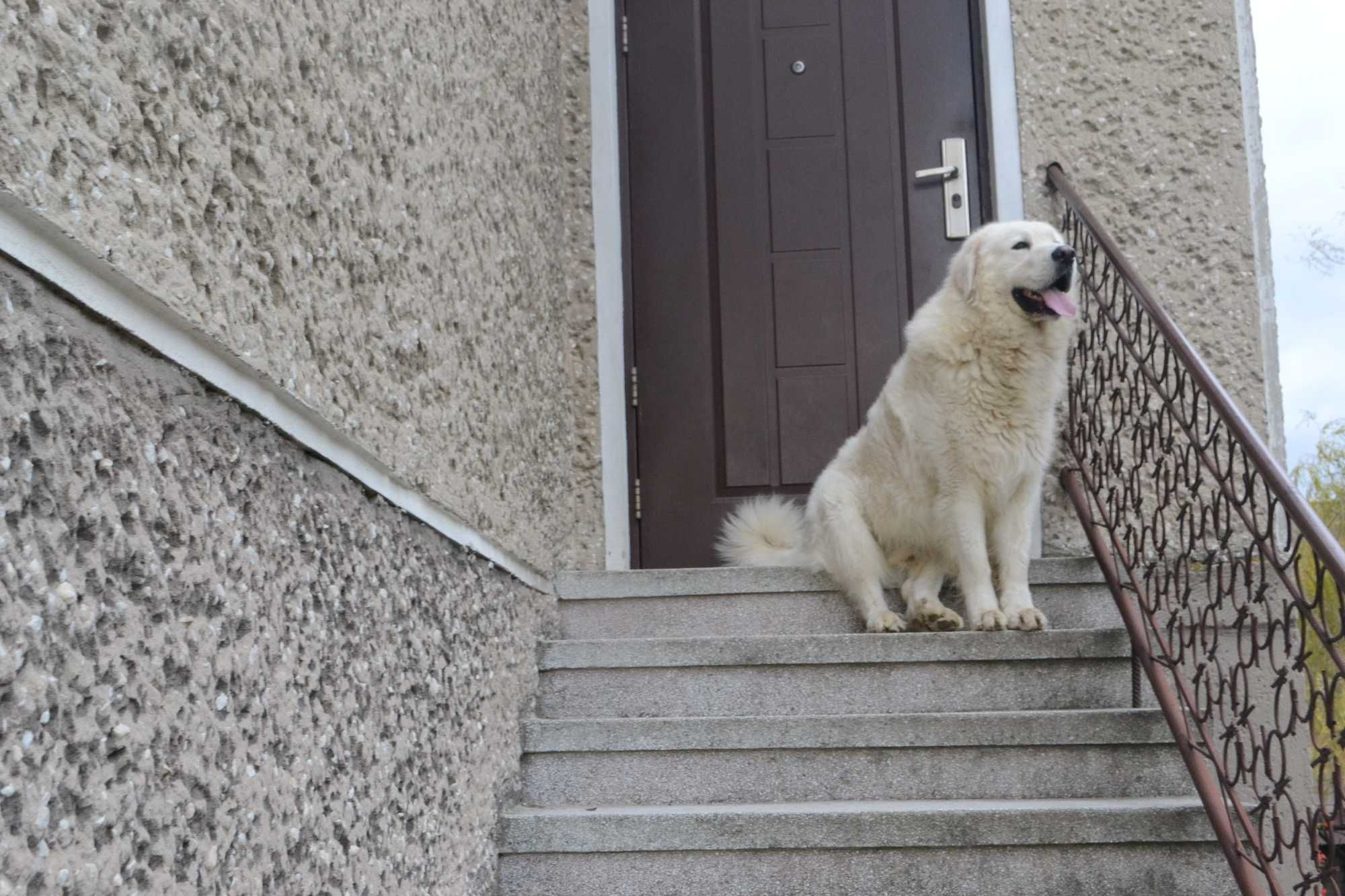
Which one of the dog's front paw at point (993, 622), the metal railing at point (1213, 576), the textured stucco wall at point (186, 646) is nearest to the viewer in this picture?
the textured stucco wall at point (186, 646)

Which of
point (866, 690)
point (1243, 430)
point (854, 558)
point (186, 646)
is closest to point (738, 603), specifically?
point (854, 558)

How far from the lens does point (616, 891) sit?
2326mm

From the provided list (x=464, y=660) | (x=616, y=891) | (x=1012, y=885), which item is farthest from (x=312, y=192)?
(x=1012, y=885)

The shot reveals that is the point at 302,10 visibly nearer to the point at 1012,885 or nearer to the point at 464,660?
the point at 464,660

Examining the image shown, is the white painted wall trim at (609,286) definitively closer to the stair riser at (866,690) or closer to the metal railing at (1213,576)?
the stair riser at (866,690)

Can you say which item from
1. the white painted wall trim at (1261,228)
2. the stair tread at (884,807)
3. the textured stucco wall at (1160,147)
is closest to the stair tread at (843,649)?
the stair tread at (884,807)

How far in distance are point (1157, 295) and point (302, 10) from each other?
268 cm

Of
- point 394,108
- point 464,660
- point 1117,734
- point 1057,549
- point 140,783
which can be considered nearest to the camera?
point 140,783

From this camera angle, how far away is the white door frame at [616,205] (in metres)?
3.65

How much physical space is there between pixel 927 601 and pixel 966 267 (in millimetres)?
851

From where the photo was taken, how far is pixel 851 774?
8.23 feet

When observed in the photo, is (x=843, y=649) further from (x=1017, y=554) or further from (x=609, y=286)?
(x=609, y=286)

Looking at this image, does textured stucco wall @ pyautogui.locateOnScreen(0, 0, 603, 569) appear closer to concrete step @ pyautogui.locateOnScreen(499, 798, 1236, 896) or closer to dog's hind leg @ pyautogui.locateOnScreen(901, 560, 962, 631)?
concrete step @ pyautogui.locateOnScreen(499, 798, 1236, 896)

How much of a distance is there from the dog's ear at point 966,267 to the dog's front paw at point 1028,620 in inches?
31.8
